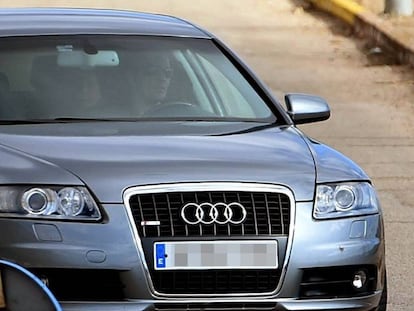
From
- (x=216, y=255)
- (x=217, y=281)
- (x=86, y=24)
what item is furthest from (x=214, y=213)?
(x=86, y=24)

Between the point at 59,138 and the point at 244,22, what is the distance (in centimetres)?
1720

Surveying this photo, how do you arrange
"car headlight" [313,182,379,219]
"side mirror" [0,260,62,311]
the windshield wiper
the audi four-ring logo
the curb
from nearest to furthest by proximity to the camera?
1. "side mirror" [0,260,62,311]
2. the audi four-ring logo
3. "car headlight" [313,182,379,219]
4. the windshield wiper
5. the curb

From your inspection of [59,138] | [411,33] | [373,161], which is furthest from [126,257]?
[411,33]

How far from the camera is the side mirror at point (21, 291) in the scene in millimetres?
4098

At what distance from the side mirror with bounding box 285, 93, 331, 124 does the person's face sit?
0.65m

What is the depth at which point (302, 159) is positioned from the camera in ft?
18.1

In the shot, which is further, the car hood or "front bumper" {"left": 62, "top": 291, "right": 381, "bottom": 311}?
the car hood

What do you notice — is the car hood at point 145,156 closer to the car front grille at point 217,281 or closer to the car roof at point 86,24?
the car front grille at point 217,281

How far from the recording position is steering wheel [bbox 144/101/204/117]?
6.31 m

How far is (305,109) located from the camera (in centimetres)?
664

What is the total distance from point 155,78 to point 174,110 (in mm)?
325

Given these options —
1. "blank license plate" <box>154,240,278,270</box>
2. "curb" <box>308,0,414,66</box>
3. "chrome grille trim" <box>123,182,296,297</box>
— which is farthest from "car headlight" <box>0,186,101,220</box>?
"curb" <box>308,0,414,66</box>

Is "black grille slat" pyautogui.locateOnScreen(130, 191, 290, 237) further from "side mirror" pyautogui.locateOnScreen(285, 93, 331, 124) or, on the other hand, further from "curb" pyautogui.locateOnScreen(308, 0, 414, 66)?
"curb" pyautogui.locateOnScreen(308, 0, 414, 66)

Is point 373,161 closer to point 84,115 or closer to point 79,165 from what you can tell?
point 84,115
